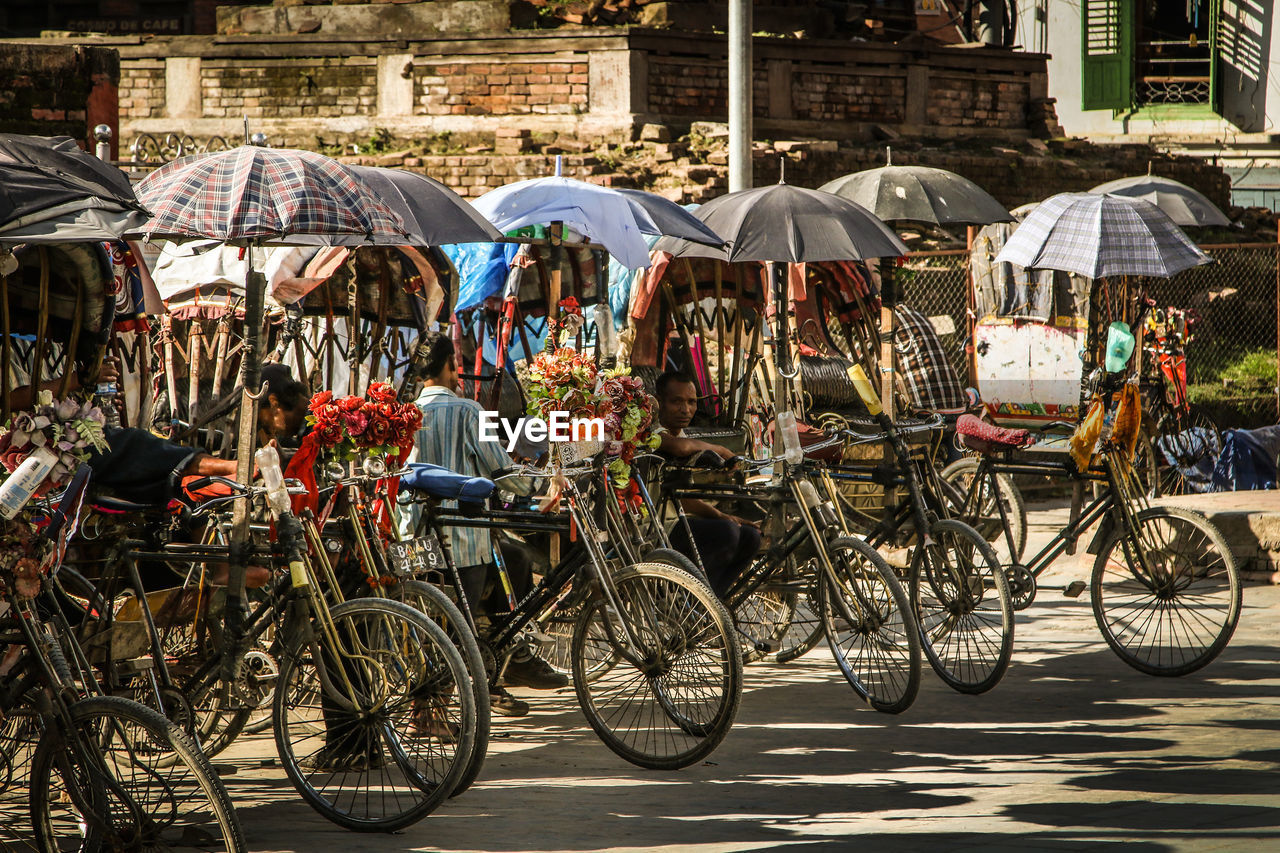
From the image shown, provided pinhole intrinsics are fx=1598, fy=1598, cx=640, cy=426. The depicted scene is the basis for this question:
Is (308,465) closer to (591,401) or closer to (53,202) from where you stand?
(591,401)

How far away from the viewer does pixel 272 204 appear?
20.4 ft

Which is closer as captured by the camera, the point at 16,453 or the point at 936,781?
the point at 16,453

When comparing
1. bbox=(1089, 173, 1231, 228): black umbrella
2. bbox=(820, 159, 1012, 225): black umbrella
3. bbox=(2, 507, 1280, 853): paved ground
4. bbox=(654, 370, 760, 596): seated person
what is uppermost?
bbox=(1089, 173, 1231, 228): black umbrella

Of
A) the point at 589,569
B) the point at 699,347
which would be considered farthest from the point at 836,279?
the point at 589,569

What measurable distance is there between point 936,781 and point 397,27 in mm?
15535

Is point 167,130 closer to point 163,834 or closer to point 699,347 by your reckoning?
point 699,347

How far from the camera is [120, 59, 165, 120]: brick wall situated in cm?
1991

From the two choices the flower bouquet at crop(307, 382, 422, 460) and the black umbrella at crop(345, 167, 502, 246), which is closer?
the flower bouquet at crop(307, 382, 422, 460)

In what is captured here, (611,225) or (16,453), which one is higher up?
(611,225)

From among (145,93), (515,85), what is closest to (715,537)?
(515,85)

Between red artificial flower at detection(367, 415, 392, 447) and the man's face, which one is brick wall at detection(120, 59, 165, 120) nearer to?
the man's face

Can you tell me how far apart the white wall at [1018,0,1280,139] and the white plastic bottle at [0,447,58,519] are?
24.3 m

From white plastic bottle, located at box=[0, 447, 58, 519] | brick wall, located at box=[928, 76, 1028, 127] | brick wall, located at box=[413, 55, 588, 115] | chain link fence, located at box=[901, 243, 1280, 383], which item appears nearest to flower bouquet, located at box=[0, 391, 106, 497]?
white plastic bottle, located at box=[0, 447, 58, 519]

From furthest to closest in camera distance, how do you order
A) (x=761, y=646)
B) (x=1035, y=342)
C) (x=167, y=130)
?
1. (x=167, y=130)
2. (x=1035, y=342)
3. (x=761, y=646)
